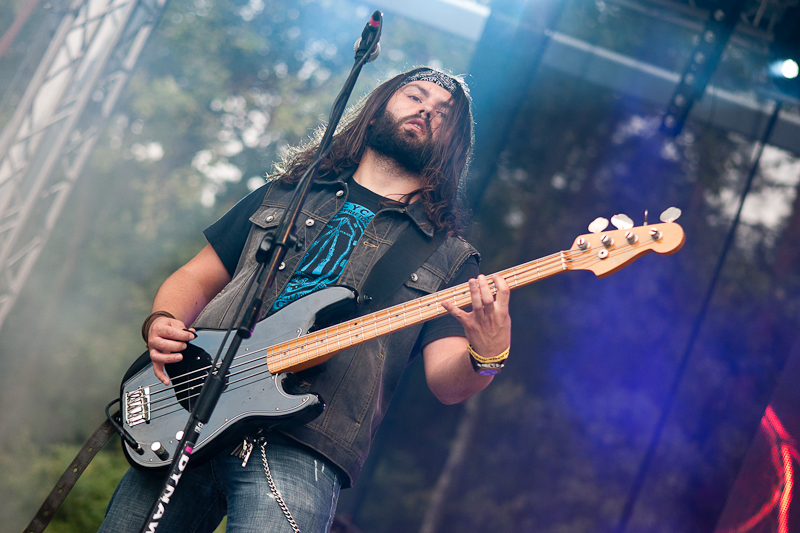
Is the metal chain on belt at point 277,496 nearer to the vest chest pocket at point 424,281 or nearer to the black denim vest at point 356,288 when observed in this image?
the black denim vest at point 356,288

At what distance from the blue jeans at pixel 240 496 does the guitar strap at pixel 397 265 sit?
537 millimetres

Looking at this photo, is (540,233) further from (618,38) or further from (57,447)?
(57,447)

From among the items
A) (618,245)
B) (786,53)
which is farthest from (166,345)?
(786,53)

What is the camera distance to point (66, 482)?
168cm

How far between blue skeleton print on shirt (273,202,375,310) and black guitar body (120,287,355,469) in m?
0.17

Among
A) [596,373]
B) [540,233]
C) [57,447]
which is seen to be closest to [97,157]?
[57,447]

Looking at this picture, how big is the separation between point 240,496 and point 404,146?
1371 millimetres

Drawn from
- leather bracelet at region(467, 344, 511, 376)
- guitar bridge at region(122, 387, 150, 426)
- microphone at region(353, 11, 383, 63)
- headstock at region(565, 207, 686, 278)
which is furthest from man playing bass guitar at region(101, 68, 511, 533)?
microphone at region(353, 11, 383, 63)

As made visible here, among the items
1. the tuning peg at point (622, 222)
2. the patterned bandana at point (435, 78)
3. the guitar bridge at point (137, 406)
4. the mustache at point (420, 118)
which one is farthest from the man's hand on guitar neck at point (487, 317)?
the patterned bandana at point (435, 78)

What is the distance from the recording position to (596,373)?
4.68m

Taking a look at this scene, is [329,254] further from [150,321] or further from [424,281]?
[150,321]

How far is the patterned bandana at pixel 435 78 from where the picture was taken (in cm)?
242

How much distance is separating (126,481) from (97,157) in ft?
32.0

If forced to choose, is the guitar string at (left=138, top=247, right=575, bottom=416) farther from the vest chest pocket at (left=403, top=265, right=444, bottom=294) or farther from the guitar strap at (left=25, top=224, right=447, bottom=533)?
the vest chest pocket at (left=403, top=265, right=444, bottom=294)
